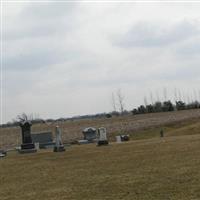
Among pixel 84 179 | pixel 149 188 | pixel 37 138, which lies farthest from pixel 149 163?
pixel 37 138

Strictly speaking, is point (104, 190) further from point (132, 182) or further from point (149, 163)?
point (149, 163)

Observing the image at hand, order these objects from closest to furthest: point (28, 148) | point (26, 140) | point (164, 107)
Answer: point (28, 148)
point (26, 140)
point (164, 107)

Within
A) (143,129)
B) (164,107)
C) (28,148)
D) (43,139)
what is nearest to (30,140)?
(28,148)

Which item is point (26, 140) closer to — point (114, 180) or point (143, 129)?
point (143, 129)

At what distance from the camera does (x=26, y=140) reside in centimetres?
3934

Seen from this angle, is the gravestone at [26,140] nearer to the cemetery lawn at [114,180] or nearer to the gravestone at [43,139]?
the gravestone at [43,139]

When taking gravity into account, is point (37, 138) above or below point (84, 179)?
above

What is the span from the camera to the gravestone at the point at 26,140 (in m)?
37.2

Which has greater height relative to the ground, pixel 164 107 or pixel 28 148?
pixel 164 107

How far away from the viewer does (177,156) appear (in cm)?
2028

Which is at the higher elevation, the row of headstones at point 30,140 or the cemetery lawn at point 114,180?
the row of headstones at point 30,140

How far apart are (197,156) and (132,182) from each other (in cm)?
599

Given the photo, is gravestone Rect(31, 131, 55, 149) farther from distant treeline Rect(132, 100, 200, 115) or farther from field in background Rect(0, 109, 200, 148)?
distant treeline Rect(132, 100, 200, 115)

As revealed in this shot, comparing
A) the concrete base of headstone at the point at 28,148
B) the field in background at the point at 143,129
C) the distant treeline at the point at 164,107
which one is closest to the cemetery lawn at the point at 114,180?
the concrete base of headstone at the point at 28,148
